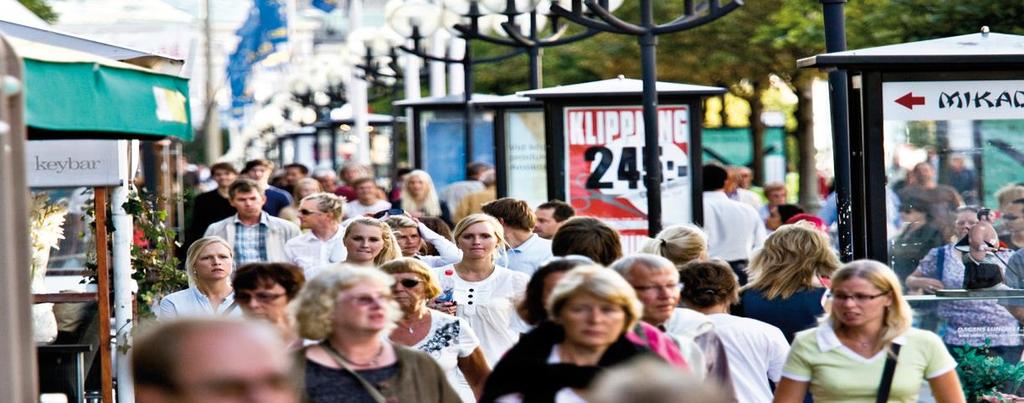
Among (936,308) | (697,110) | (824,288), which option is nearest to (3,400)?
(824,288)

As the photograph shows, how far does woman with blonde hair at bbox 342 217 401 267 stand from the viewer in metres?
10.0

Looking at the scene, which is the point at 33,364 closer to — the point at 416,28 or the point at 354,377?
the point at 354,377

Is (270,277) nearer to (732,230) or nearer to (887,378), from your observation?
(887,378)

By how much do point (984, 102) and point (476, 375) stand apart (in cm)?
338

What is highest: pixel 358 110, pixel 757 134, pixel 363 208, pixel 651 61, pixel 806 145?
pixel 358 110

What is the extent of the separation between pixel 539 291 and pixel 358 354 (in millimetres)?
992

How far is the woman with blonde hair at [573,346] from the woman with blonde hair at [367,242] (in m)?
4.33

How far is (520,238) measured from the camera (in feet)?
37.6

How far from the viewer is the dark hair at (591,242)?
8.98 m

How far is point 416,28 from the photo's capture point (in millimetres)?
21188

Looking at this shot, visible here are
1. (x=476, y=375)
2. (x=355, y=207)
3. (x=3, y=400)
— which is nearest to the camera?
(x=3, y=400)

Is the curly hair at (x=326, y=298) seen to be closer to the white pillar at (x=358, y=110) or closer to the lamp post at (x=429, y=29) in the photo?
the lamp post at (x=429, y=29)

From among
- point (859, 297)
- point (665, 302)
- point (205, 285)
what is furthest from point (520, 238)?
point (859, 297)

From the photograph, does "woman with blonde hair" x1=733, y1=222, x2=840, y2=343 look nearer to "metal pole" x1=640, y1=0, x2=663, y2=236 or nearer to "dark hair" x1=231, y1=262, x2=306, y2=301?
"dark hair" x1=231, y1=262, x2=306, y2=301
